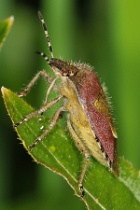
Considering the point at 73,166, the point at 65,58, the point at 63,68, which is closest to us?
the point at 73,166

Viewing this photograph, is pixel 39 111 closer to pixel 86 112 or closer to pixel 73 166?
pixel 86 112

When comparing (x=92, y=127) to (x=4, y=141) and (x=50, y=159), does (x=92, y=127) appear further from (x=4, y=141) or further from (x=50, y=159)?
(x=4, y=141)

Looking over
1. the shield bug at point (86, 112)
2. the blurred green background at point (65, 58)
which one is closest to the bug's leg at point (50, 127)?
the shield bug at point (86, 112)

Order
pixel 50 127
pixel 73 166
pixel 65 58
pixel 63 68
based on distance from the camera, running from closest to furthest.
Result: pixel 73 166
pixel 50 127
pixel 63 68
pixel 65 58

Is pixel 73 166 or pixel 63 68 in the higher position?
pixel 63 68

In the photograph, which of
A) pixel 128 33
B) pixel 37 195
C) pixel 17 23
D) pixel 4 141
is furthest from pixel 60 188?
pixel 17 23

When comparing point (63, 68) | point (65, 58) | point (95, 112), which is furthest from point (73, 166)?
point (65, 58)
